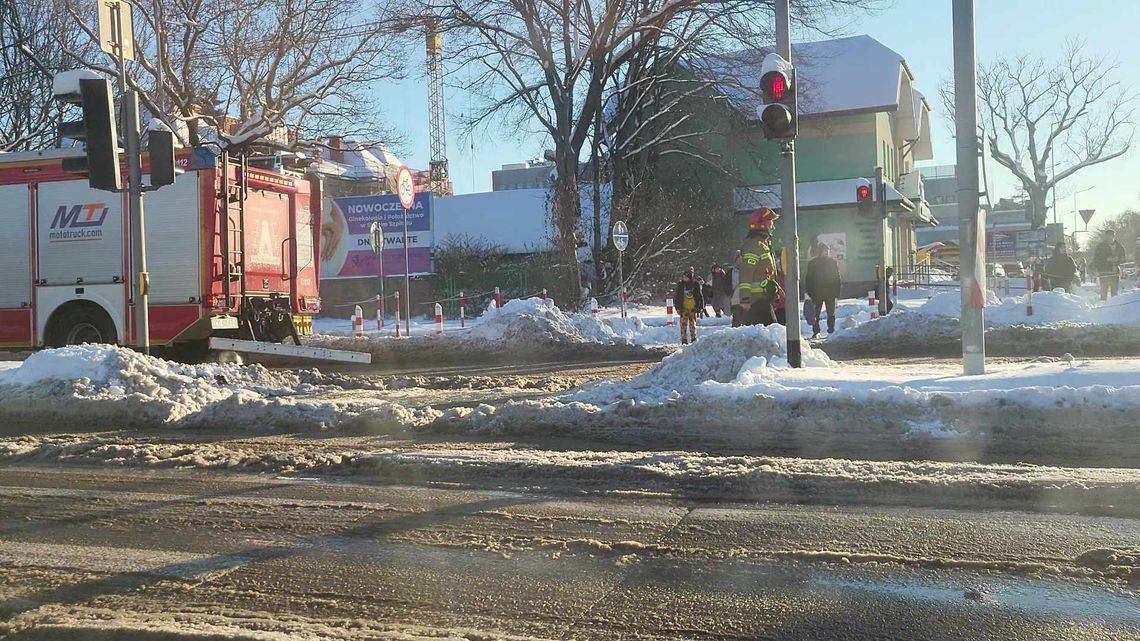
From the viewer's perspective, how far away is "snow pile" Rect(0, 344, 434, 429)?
852 centimetres

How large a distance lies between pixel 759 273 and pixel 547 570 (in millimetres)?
8685

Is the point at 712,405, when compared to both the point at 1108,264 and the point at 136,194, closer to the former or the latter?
the point at 136,194

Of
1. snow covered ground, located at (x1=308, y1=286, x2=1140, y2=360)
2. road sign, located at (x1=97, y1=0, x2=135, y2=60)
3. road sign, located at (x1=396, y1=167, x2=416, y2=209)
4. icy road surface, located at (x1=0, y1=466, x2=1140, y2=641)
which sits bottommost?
icy road surface, located at (x1=0, y1=466, x2=1140, y2=641)

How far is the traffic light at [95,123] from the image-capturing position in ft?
32.6

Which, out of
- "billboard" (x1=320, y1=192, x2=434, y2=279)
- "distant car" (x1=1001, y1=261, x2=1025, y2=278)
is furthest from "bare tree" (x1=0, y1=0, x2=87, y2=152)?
"distant car" (x1=1001, y1=261, x2=1025, y2=278)

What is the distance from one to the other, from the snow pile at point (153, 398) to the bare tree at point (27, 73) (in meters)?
24.8

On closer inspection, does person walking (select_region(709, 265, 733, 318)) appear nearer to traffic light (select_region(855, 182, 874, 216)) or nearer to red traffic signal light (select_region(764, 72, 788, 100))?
traffic light (select_region(855, 182, 874, 216))

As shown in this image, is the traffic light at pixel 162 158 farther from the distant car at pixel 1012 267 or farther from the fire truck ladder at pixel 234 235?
the distant car at pixel 1012 267

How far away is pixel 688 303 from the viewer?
18094mm

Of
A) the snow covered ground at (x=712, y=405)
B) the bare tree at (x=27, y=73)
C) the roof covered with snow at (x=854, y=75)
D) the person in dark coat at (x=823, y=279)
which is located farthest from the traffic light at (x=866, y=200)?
the bare tree at (x=27, y=73)

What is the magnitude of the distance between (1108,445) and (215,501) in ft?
19.1

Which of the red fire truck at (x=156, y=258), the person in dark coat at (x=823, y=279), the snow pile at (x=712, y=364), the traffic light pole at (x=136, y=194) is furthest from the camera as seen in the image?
the person in dark coat at (x=823, y=279)

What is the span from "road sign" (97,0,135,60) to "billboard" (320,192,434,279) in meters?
25.8

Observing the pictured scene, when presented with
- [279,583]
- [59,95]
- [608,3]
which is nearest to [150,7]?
[608,3]
